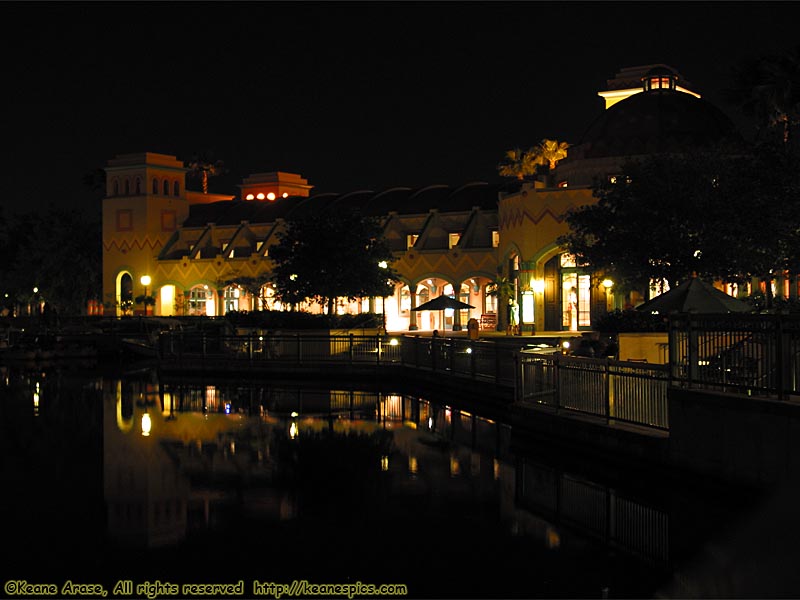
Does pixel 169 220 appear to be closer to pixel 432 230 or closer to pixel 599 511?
pixel 432 230

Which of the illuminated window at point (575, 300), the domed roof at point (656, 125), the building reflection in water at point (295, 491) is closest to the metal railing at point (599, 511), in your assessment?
the building reflection in water at point (295, 491)

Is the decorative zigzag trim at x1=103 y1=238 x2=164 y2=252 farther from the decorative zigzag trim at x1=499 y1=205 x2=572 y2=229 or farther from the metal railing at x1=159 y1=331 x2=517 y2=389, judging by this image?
the metal railing at x1=159 y1=331 x2=517 y2=389

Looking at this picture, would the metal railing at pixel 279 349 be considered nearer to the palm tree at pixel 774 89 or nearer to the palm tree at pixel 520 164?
the palm tree at pixel 774 89

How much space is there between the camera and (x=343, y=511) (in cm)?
1280

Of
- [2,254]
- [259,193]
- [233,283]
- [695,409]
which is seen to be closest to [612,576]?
[695,409]

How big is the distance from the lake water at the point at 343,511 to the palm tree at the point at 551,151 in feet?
158

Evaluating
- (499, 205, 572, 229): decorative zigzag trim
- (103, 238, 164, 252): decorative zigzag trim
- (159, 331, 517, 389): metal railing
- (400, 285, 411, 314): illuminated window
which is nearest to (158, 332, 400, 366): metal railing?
(159, 331, 517, 389): metal railing

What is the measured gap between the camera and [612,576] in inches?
394

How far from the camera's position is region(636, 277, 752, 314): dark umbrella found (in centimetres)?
2172

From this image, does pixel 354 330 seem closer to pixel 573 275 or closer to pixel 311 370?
pixel 311 370

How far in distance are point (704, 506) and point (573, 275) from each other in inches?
1388

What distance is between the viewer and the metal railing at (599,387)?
619 inches

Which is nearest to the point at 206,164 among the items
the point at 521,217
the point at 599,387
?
the point at 521,217

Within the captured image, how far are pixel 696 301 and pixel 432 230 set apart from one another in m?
40.3
